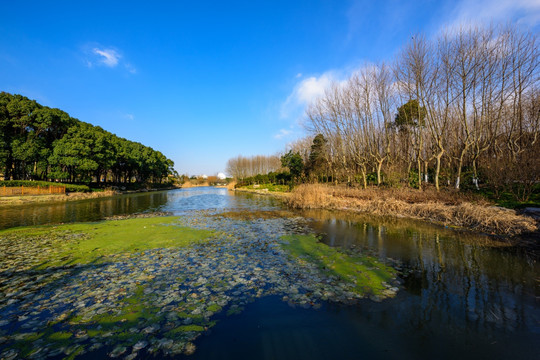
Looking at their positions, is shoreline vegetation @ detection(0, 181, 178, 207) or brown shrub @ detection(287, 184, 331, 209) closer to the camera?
brown shrub @ detection(287, 184, 331, 209)

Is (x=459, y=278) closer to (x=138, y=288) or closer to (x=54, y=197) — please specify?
(x=138, y=288)

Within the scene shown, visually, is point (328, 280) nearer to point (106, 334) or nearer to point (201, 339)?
point (201, 339)

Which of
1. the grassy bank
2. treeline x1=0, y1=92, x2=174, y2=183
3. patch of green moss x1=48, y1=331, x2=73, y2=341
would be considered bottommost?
patch of green moss x1=48, y1=331, x2=73, y2=341

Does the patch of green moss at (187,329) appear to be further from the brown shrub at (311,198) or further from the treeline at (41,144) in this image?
the treeline at (41,144)

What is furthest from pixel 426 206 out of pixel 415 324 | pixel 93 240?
pixel 93 240

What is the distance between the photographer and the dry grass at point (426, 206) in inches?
410

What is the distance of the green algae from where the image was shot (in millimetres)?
5555

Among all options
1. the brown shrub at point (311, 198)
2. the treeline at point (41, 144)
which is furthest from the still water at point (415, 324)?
the treeline at point (41, 144)

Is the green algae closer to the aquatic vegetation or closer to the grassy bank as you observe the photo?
the aquatic vegetation

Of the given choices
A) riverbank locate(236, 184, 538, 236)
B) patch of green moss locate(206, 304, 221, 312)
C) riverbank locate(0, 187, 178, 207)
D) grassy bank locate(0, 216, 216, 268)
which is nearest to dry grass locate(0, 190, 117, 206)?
riverbank locate(0, 187, 178, 207)

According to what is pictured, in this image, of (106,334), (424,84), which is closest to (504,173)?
(424,84)

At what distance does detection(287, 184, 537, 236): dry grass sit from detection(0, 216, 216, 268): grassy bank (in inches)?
491

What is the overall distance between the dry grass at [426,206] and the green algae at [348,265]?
7.69 metres

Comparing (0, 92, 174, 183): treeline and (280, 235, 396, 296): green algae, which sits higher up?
(0, 92, 174, 183): treeline
